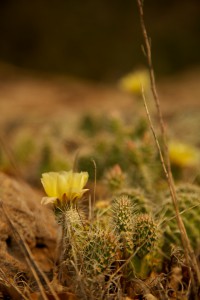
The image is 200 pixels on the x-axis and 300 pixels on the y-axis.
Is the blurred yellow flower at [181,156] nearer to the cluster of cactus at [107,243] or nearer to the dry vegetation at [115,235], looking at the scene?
the dry vegetation at [115,235]

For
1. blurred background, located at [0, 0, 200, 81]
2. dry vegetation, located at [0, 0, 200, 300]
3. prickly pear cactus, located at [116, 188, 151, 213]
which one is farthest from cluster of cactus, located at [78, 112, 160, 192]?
blurred background, located at [0, 0, 200, 81]

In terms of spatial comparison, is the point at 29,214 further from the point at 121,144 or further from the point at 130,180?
the point at 121,144

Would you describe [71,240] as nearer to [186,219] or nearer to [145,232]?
[145,232]

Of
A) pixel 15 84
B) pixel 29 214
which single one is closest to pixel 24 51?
pixel 15 84

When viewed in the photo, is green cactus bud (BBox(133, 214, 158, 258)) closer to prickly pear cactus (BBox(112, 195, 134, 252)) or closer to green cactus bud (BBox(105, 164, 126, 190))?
prickly pear cactus (BBox(112, 195, 134, 252))

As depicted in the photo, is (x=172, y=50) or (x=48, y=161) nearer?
(x=48, y=161)

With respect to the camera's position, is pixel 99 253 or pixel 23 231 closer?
pixel 99 253

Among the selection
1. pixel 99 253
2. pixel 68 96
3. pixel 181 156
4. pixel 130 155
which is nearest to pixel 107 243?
pixel 99 253
